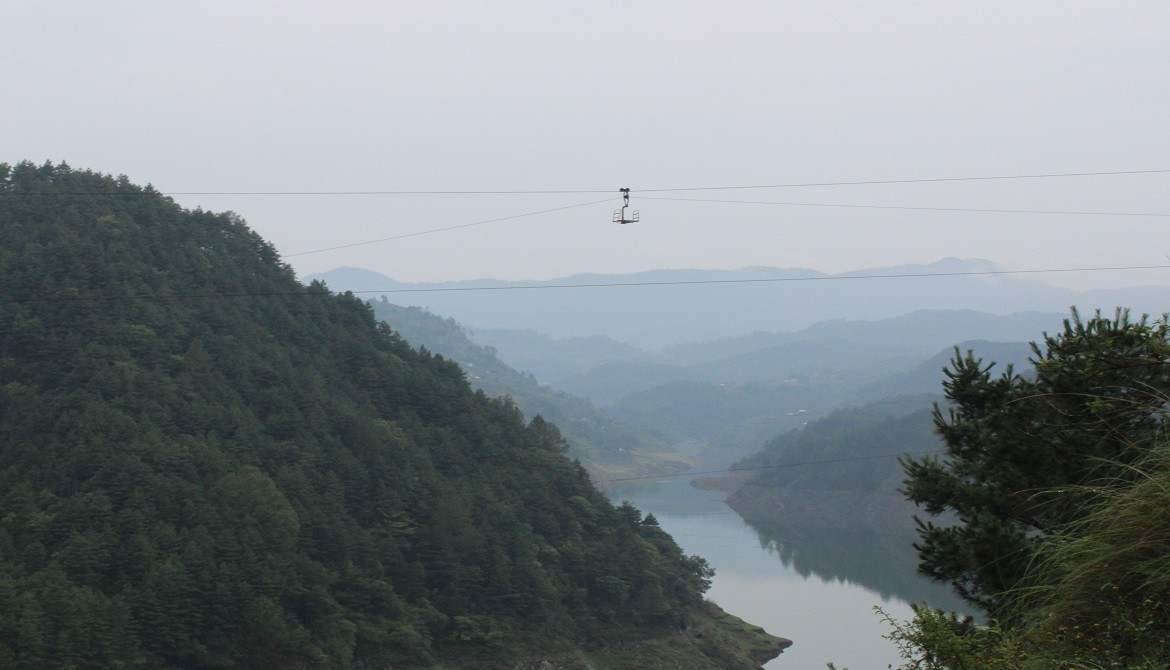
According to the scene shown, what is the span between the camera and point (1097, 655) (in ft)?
13.7

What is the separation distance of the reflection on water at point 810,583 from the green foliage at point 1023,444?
1750 cm

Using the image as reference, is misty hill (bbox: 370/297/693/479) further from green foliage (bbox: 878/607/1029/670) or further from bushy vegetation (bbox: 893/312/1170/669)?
green foliage (bbox: 878/607/1029/670)

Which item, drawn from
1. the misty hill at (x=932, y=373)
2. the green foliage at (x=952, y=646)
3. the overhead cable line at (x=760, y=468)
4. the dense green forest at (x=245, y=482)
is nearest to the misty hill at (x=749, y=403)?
the misty hill at (x=932, y=373)

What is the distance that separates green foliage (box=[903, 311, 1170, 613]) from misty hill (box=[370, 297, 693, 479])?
6798 centimetres

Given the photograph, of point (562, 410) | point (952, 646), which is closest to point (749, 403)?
point (562, 410)

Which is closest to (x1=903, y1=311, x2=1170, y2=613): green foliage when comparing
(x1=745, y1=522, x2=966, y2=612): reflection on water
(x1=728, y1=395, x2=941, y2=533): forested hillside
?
(x1=745, y1=522, x2=966, y2=612): reflection on water

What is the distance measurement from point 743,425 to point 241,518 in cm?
9552

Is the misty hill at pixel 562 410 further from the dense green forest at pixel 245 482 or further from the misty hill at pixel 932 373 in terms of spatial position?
the dense green forest at pixel 245 482

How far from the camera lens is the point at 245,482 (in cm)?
2556

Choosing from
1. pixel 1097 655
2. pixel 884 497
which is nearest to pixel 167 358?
pixel 1097 655

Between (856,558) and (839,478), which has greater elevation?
(839,478)

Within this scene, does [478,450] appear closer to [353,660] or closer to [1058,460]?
[353,660]

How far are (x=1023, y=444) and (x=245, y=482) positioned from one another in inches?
834

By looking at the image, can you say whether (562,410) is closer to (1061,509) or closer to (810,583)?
(810,583)
